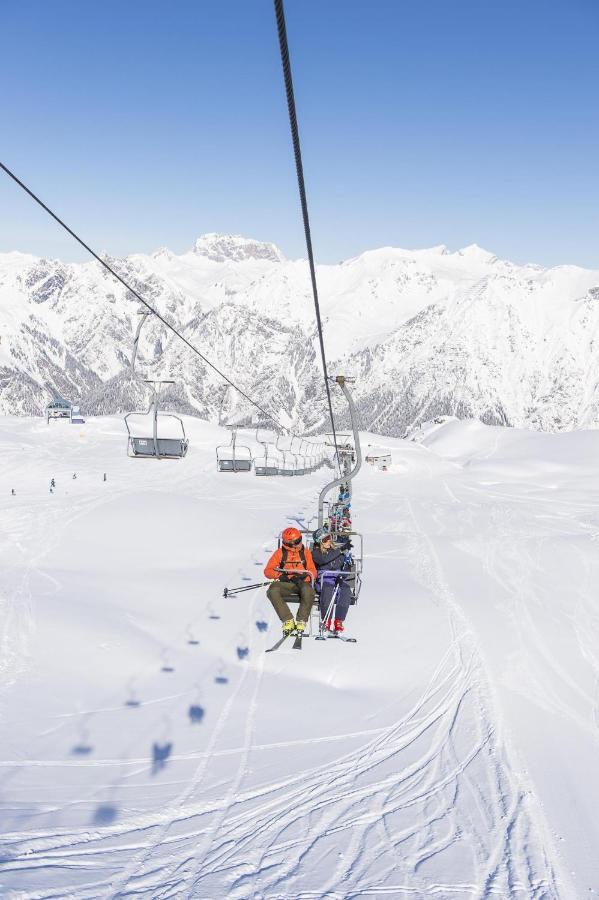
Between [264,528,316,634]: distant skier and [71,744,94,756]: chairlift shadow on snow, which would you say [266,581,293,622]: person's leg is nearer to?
[264,528,316,634]: distant skier

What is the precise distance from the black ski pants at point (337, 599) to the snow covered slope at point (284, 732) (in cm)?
90

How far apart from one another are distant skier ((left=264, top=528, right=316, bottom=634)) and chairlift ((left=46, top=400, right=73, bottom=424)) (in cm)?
7924

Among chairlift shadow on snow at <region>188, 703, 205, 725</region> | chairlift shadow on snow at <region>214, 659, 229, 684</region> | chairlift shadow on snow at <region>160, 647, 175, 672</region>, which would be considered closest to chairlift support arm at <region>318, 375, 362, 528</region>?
chairlift shadow on snow at <region>214, 659, 229, 684</region>

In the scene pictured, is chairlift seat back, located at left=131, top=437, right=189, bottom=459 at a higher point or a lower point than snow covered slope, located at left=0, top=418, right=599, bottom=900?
higher

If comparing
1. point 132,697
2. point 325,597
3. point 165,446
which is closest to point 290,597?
point 325,597

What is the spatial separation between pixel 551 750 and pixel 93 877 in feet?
19.1

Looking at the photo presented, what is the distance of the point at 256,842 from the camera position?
5.69m

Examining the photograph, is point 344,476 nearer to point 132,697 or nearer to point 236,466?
point 132,697

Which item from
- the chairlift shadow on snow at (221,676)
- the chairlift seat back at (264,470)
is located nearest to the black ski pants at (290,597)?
the chairlift shadow on snow at (221,676)

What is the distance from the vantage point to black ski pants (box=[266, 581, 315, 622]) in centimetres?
1019

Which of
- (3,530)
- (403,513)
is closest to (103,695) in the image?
(3,530)

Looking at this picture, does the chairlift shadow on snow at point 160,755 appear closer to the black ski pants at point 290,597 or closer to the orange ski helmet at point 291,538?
the black ski pants at point 290,597

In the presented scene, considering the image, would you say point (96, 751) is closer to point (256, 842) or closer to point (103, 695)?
point (103, 695)

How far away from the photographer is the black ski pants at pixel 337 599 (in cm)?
1088
